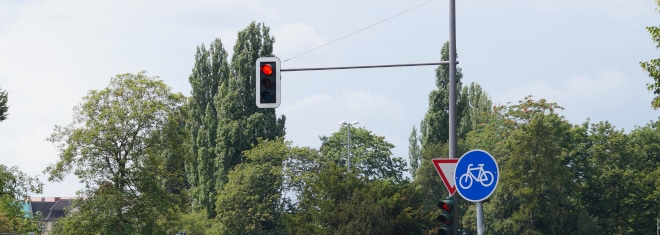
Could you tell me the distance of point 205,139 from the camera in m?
82.1

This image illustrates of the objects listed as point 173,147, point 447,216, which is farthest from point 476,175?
point 173,147

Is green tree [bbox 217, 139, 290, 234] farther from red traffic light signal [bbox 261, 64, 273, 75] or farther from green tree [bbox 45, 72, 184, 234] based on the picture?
red traffic light signal [bbox 261, 64, 273, 75]

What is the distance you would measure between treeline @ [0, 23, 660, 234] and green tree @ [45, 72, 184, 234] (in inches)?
2.9

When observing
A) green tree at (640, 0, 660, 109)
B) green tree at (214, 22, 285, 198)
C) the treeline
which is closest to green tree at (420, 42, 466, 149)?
the treeline

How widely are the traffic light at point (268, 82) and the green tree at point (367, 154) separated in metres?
65.4

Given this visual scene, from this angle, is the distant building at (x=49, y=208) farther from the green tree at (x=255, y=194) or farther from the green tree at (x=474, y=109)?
the green tree at (x=255, y=194)

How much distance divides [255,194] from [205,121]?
7.36 m

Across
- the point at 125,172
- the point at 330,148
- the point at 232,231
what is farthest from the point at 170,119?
the point at 330,148

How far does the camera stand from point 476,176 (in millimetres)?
16094

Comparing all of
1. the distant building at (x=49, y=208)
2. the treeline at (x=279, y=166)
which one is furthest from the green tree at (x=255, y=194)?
the distant building at (x=49, y=208)

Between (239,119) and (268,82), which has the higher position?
(239,119)

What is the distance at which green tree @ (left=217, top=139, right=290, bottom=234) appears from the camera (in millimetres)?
78188

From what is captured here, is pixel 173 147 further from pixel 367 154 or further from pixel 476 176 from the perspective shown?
pixel 476 176

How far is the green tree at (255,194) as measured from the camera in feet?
257
